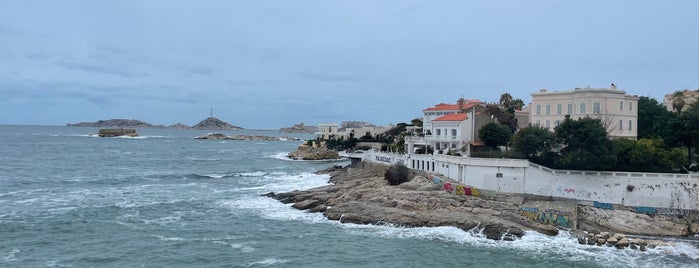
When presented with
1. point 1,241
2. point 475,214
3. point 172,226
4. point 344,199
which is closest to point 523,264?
point 475,214

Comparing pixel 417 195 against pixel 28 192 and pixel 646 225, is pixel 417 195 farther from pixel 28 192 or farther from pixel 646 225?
pixel 28 192

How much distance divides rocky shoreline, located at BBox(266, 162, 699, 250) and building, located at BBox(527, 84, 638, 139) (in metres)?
14.4

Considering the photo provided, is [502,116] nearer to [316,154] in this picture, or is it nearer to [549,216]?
[549,216]

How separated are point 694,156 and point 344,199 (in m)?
31.3

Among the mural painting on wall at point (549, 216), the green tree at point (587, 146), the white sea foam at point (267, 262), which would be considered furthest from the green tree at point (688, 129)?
the white sea foam at point (267, 262)

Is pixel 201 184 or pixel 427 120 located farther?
pixel 427 120

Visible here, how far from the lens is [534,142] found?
142 feet

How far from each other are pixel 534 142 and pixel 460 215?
10676 millimetres

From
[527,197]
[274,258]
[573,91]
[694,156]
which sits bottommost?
[274,258]

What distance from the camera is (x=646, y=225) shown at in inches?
1410

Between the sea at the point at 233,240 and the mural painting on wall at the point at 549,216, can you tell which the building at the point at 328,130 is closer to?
the sea at the point at 233,240

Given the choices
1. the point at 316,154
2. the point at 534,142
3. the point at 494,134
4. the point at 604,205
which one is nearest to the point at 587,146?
the point at 534,142

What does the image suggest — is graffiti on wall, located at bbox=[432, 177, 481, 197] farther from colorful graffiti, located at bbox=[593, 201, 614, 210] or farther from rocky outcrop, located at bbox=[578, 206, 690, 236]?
colorful graffiti, located at bbox=[593, 201, 614, 210]

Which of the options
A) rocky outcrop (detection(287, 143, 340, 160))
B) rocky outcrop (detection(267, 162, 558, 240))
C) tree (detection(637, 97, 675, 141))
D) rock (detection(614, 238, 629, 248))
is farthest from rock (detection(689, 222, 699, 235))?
rocky outcrop (detection(287, 143, 340, 160))
